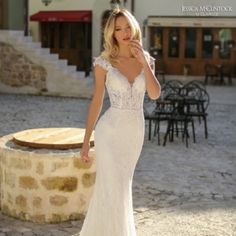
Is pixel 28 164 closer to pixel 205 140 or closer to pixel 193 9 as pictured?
pixel 205 140

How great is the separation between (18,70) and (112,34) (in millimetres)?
13955

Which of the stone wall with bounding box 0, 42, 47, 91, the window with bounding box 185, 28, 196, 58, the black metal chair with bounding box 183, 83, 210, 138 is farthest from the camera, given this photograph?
the window with bounding box 185, 28, 196, 58

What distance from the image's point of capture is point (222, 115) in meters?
13.4

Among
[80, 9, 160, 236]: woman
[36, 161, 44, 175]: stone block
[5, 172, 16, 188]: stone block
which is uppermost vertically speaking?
[80, 9, 160, 236]: woman

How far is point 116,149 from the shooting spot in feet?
13.0

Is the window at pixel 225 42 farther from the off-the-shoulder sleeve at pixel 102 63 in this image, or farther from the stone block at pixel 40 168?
the off-the-shoulder sleeve at pixel 102 63

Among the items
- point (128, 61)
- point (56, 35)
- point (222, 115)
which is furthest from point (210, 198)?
point (56, 35)

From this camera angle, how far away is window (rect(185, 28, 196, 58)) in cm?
2317

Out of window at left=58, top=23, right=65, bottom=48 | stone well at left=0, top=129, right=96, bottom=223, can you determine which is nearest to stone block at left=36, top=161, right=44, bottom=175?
stone well at left=0, top=129, right=96, bottom=223

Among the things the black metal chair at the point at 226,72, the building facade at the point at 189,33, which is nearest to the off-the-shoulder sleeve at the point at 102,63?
the black metal chair at the point at 226,72

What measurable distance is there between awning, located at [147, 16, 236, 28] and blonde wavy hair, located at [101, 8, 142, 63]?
62.1 feet

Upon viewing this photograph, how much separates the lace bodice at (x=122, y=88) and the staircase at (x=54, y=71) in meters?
12.9

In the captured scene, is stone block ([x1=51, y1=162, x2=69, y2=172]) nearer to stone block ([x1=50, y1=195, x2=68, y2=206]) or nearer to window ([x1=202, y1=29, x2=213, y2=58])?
stone block ([x1=50, y1=195, x2=68, y2=206])

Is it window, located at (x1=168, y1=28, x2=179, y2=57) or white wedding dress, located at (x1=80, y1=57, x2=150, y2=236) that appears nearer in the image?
white wedding dress, located at (x1=80, y1=57, x2=150, y2=236)
